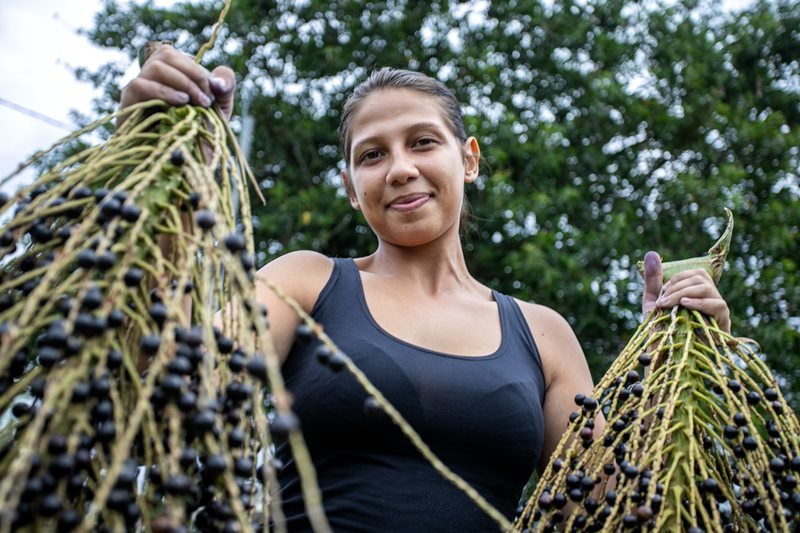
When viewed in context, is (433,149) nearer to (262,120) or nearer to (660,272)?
(660,272)

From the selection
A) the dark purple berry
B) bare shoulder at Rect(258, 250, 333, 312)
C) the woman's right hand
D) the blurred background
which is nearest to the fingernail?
the woman's right hand

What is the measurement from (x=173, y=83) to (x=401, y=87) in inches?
35.3

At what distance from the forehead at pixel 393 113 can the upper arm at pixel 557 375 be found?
59 centimetres

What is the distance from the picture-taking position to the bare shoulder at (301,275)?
5.62 feet

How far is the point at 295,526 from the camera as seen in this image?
1525 millimetres

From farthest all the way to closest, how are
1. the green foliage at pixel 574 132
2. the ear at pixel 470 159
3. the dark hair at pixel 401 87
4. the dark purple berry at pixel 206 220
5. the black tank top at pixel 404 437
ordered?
1. the green foliage at pixel 574 132
2. the ear at pixel 470 159
3. the dark hair at pixel 401 87
4. the black tank top at pixel 404 437
5. the dark purple berry at pixel 206 220

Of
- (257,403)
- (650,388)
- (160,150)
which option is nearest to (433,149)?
(650,388)

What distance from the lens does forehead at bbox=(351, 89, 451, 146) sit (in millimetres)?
1882

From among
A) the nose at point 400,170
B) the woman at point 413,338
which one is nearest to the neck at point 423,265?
the woman at point 413,338

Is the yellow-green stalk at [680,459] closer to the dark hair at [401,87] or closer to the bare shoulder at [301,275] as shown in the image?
the bare shoulder at [301,275]

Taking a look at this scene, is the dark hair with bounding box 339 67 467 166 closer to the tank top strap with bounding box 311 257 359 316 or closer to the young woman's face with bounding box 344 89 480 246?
the young woman's face with bounding box 344 89 480 246

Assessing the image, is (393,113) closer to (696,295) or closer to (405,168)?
(405,168)

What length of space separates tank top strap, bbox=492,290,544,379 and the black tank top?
0.13 m

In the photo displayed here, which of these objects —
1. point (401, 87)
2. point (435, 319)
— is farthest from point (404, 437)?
point (401, 87)
